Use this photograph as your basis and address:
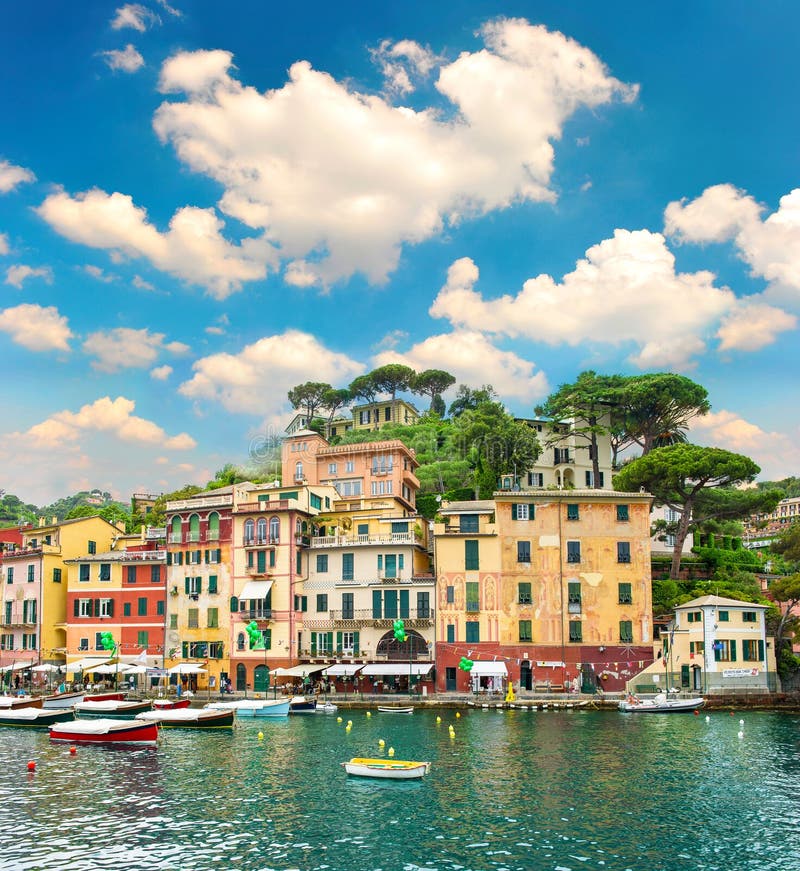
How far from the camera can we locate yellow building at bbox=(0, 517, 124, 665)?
8825cm

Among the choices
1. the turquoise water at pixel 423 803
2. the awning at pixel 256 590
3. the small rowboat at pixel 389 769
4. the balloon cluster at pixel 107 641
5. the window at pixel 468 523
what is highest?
the window at pixel 468 523

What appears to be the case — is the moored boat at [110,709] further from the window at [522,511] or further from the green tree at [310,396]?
the green tree at [310,396]

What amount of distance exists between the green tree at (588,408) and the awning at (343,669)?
4710 cm

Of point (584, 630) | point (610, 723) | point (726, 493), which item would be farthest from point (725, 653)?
point (726, 493)

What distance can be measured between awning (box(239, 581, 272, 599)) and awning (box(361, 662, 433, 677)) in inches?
433

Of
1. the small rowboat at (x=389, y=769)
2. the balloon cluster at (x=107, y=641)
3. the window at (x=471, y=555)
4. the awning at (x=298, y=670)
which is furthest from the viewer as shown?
the balloon cluster at (x=107, y=641)

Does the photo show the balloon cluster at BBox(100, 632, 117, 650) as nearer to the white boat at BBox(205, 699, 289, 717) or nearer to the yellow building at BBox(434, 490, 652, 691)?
the white boat at BBox(205, 699, 289, 717)

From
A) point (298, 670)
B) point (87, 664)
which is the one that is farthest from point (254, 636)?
point (87, 664)

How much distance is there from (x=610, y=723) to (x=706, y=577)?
1255 inches

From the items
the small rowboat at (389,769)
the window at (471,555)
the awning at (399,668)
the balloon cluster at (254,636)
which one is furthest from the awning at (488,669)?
the small rowboat at (389,769)

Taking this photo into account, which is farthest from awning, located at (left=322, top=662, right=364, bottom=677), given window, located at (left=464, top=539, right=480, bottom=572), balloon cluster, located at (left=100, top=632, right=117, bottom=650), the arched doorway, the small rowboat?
the small rowboat

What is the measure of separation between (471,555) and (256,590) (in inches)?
→ 752

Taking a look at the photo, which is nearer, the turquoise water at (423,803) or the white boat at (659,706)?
the turquoise water at (423,803)

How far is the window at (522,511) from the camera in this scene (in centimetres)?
7619
